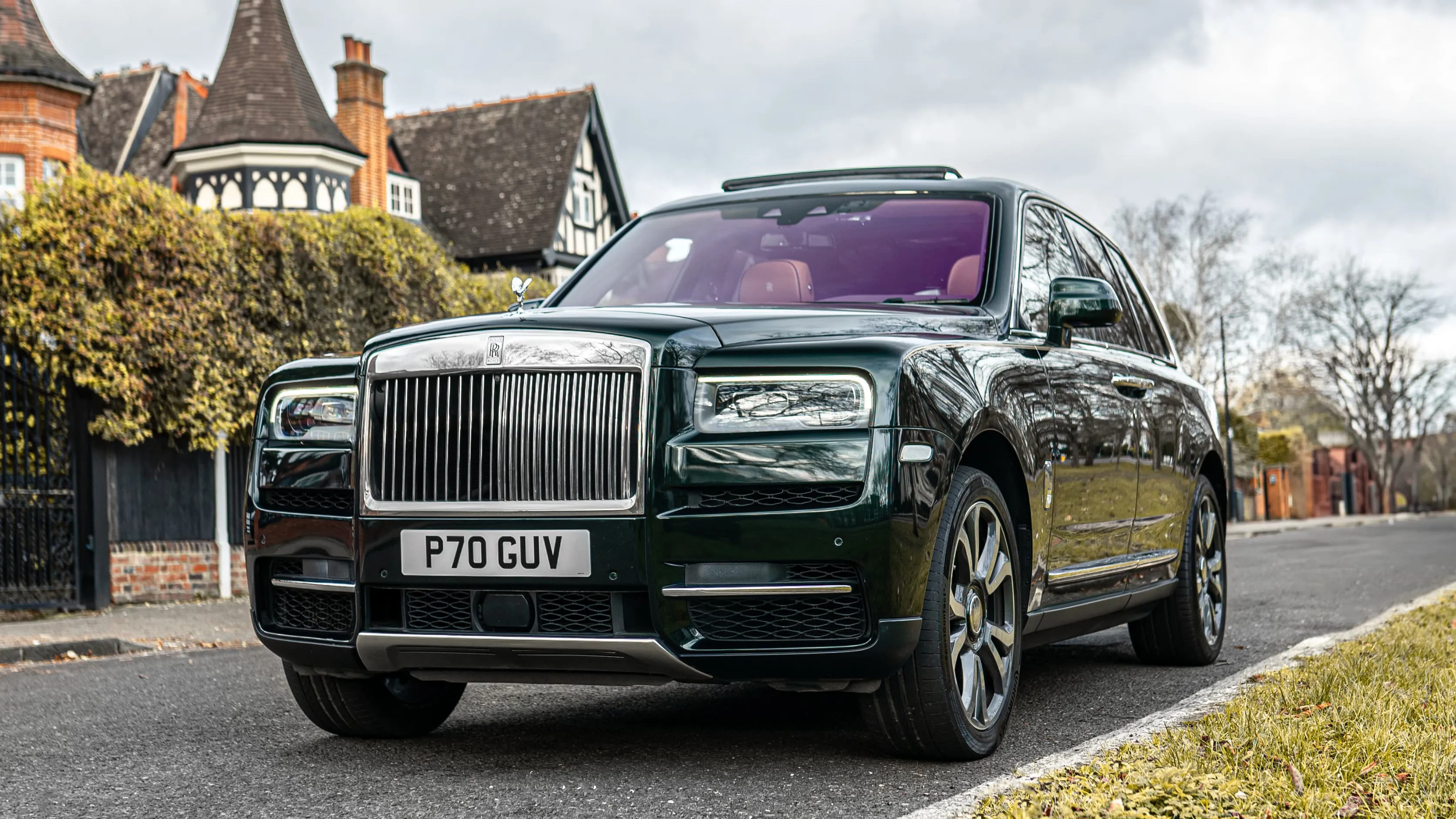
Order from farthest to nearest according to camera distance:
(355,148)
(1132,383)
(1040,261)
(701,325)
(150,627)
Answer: (355,148), (150,627), (1132,383), (1040,261), (701,325)

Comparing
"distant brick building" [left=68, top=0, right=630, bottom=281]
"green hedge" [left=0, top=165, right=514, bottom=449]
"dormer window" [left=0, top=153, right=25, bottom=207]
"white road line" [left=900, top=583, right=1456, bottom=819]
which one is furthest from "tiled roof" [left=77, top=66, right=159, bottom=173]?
"white road line" [left=900, top=583, right=1456, bottom=819]

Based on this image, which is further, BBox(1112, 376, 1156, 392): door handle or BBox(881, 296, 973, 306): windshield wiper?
BBox(1112, 376, 1156, 392): door handle

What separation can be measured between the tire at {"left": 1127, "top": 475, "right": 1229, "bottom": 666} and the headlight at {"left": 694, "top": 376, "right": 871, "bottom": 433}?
3.18m

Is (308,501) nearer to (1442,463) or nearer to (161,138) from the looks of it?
(161,138)

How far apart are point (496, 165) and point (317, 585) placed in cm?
3578

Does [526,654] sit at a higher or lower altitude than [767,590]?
lower

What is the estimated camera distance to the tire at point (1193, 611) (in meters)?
6.81

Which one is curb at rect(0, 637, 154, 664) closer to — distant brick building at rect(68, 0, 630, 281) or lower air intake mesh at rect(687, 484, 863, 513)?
lower air intake mesh at rect(687, 484, 863, 513)

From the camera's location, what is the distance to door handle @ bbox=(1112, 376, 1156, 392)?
603 cm

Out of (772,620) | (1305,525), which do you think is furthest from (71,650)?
(1305,525)

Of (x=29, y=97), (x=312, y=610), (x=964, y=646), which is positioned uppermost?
(x=29, y=97)

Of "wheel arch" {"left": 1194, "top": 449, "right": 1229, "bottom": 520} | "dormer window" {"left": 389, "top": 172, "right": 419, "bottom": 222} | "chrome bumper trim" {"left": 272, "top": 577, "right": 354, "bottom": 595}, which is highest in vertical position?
"dormer window" {"left": 389, "top": 172, "right": 419, "bottom": 222}

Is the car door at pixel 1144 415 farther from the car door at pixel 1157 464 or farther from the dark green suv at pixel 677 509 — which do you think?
the dark green suv at pixel 677 509

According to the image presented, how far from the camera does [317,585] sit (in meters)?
4.47
